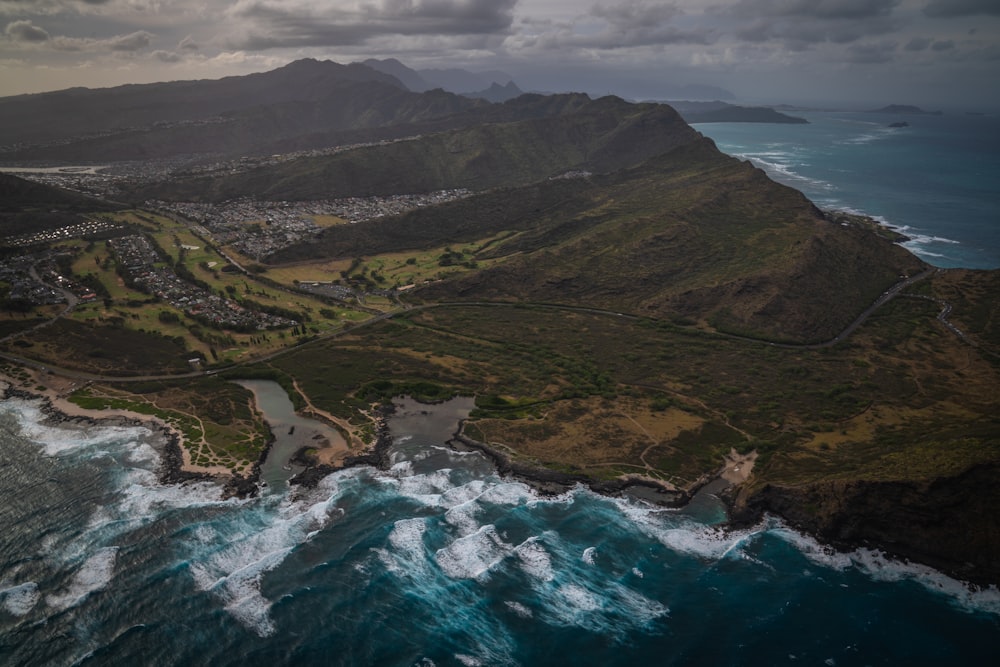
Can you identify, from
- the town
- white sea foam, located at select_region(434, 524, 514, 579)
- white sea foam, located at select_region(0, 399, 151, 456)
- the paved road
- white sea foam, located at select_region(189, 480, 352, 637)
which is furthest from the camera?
the town

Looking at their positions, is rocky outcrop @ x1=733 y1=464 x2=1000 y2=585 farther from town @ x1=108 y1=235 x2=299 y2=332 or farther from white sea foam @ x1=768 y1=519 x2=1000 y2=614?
town @ x1=108 y1=235 x2=299 y2=332

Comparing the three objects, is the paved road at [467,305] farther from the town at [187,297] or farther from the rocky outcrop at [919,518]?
the rocky outcrop at [919,518]

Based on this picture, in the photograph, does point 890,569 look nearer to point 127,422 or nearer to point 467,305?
point 467,305

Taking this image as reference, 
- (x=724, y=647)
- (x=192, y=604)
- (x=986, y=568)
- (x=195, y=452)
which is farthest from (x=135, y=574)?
(x=986, y=568)

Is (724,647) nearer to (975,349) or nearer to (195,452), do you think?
(195,452)

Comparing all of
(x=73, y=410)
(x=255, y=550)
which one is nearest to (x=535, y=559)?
(x=255, y=550)

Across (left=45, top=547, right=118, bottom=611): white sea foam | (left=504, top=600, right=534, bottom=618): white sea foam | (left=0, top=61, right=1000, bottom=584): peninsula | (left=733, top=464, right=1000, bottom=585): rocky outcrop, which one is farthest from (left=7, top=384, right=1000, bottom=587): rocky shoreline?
(left=504, top=600, right=534, bottom=618): white sea foam
